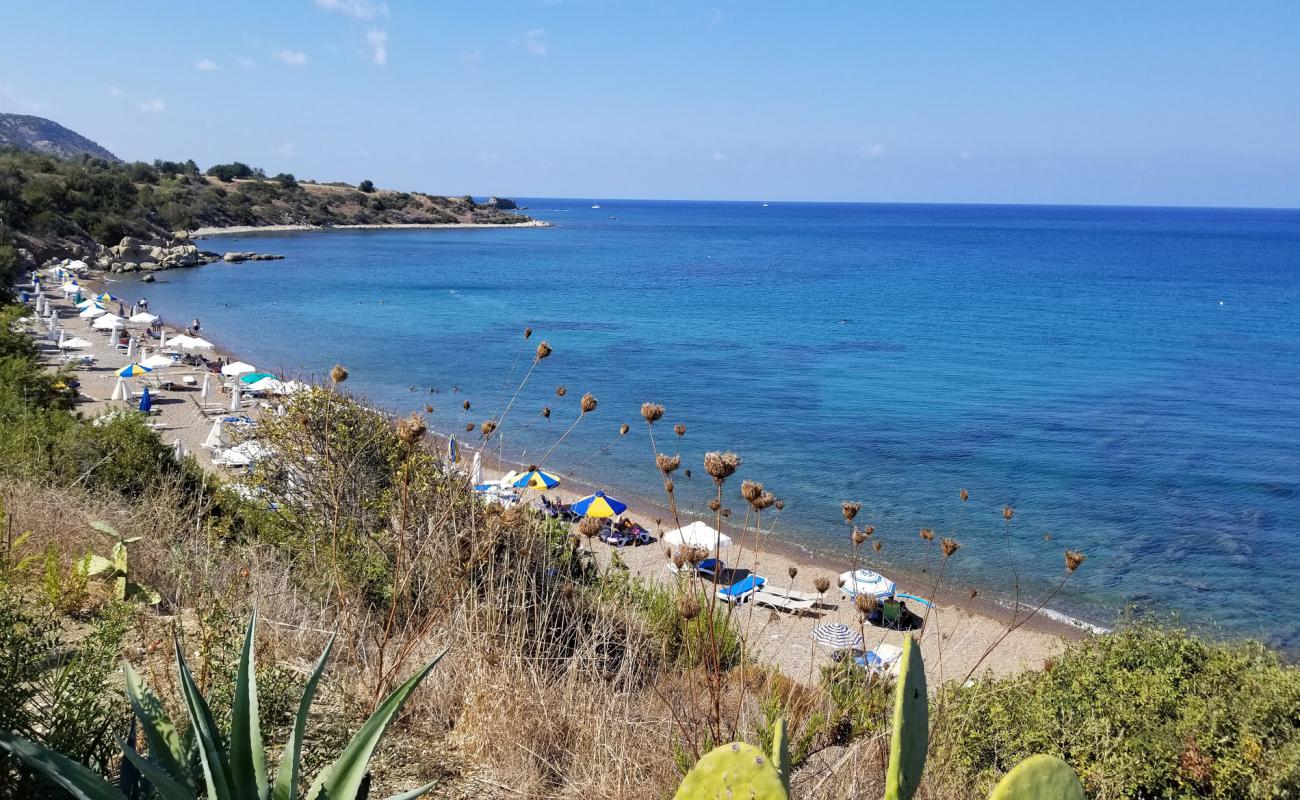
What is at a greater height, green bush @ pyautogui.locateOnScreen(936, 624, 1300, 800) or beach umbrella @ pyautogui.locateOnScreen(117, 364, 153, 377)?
green bush @ pyautogui.locateOnScreen(936, 624, 1300, 800)

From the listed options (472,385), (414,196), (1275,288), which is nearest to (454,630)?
(472,385)

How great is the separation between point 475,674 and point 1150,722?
13.3 feet

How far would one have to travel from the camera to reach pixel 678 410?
27.4 m

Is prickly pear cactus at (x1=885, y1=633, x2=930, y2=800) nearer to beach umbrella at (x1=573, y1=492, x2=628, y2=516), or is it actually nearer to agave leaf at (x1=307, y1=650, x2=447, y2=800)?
agave leaf at (x1=307, y1=650, x2=447, y2=800)

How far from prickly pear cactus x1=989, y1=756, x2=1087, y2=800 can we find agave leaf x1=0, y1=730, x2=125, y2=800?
1.99 m

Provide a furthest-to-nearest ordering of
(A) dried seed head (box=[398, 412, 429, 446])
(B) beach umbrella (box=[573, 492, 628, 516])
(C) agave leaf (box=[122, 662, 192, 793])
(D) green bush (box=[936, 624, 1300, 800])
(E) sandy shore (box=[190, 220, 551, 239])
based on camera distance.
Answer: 1. (E) sandy shore (box=[190, 220, 551, 239])
2. (B) beach umbrella (box=[573, 492, 628, 516])
3. (D) green bush (box=[936, 624, 1300, 800])
4. (A) dried seed head (box=[398, 412, 429, 446])
5. (C) agave leaf (box=[122, 662, 192, 793])

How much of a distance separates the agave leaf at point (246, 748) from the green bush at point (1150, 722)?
292cm

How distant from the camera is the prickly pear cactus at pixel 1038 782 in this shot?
1.83m

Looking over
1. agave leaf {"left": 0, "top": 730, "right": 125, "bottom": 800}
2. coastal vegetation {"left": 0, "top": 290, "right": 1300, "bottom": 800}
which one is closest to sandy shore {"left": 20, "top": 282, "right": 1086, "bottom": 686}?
coastal vegetation {"left": 0, "top": 290, "right": 1300, "bottom": 800}

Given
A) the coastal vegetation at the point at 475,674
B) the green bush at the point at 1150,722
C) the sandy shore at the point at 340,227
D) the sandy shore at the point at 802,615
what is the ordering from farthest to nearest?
the sandy shore at the point at 340,227 < the sandy shore at the point at 802,615 < the green bush at the point at 1150,722 < the coastal vegetation at the point at 475,674

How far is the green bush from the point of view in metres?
4.66

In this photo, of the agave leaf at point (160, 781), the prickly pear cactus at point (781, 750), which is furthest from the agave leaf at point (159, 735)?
the prickly pear cactus at point (781, 750)

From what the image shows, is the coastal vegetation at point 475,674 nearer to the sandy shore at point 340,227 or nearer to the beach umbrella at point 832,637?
the beach umbrella at point 832,637

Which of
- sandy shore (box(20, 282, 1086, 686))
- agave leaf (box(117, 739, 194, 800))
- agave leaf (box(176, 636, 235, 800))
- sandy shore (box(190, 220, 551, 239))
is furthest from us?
sandy shore (box(190, 220, 551, 239))
